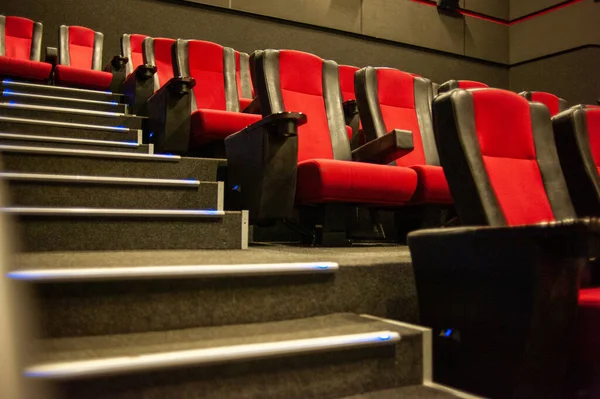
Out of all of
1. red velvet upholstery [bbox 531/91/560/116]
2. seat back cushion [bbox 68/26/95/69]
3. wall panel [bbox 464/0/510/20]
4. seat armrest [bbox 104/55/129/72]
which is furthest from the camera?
wall panel [bbox 464/0/510/20]

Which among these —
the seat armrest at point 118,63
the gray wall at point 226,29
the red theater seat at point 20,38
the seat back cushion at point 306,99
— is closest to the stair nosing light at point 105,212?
the seat back cushion at point 306,99

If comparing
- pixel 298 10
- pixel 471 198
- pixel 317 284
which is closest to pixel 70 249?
pixel 317 284

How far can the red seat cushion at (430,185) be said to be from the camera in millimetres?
809

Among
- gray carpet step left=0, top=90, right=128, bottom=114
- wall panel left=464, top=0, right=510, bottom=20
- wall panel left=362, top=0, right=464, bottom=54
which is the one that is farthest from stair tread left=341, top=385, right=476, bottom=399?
wall panel left=464, top=0, right=510, bottom=20

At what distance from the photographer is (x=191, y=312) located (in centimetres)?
42

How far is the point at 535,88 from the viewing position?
1976 millimetres

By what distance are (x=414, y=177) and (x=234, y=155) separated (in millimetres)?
257

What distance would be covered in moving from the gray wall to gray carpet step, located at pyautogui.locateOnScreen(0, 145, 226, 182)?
0.91m

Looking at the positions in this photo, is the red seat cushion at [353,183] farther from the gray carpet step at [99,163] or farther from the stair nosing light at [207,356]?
the stair nosing light at [207,356]

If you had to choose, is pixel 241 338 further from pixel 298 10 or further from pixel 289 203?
pixel 298 10

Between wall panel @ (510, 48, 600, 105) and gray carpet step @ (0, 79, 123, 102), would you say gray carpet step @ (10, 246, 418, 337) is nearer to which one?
gray carpet step @ (0, 79, 123, 102)

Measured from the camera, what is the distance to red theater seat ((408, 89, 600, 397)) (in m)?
0.40

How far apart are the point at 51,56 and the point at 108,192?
0.90 m

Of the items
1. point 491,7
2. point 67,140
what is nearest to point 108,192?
point 67,140
